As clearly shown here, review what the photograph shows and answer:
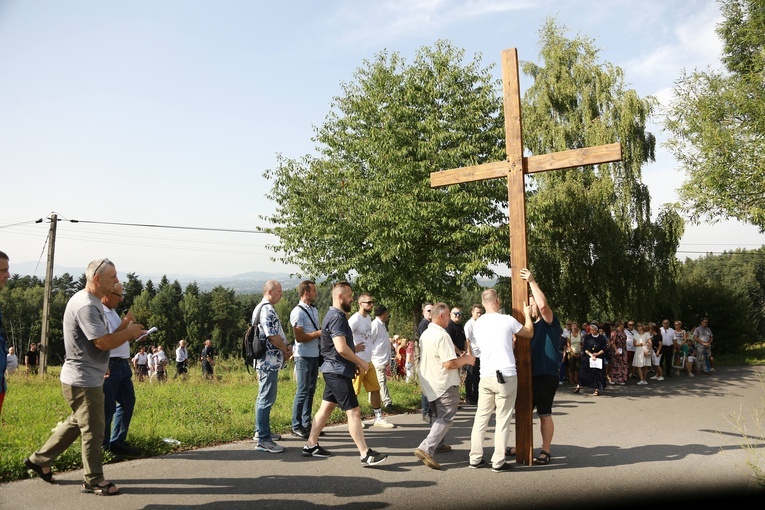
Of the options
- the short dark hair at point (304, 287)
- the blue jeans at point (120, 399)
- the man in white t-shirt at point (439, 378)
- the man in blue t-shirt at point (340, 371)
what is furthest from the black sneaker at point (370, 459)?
the blue jeans at point (120, 399)

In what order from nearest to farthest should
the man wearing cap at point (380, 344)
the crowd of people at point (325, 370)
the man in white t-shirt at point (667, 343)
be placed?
the crowd of people at point (325, 370)
the man wearing cap at point (380, 344)
the man in white t-shirt at point (667, 343)

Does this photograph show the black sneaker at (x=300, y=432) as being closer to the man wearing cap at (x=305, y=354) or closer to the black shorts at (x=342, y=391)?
the man wearing cap at (x=305, y=354)

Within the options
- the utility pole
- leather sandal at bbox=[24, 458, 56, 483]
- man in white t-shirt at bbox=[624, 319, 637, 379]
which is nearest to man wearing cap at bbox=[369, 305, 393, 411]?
leather sandal at bbox=[24, 458, 56, 483]

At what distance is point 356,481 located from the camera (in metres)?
5.68

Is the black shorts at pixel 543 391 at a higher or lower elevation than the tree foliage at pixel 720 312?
lower

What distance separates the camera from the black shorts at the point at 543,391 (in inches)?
265

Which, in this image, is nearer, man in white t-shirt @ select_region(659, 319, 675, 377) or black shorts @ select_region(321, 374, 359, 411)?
black shorts @ select_region(321, 374, 359, 411)

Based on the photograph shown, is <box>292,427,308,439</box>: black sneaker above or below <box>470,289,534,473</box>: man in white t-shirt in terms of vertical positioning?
below

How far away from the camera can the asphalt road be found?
506 cm

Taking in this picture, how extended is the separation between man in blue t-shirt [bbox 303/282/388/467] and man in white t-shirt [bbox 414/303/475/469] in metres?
0.63

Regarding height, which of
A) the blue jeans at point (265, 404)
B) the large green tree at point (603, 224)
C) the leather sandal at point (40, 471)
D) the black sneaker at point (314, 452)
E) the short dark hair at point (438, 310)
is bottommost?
the black sneaker at point (314, 452)

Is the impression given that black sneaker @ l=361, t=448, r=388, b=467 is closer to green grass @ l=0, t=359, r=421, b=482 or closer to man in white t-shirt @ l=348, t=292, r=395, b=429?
man in white t-shirt @ l=348, t=292, r=395, b=429

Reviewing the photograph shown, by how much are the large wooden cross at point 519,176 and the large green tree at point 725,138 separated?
11606 millimetres

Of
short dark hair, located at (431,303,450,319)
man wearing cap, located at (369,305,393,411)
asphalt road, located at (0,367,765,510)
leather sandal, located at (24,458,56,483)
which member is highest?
short dark hair, located at (431,303,450,319)
